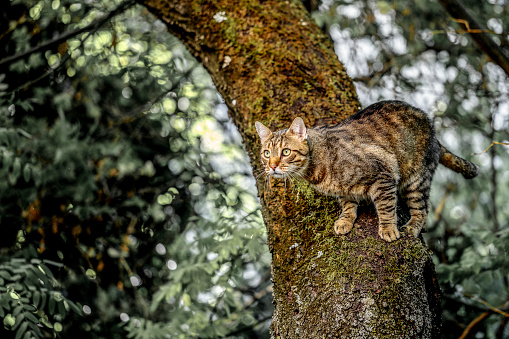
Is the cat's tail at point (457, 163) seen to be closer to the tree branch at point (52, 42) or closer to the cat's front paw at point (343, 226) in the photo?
the cat's front paw at point (343, 226)

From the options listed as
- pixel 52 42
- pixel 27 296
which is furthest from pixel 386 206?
pixel 52 42

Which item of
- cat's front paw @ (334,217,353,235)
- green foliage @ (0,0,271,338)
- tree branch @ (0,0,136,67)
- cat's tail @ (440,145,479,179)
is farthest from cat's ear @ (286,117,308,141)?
tree branch @ (0,0,136,67)

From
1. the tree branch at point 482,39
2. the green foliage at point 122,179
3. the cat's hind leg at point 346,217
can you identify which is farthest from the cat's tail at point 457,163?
the green foliage at point 122,179

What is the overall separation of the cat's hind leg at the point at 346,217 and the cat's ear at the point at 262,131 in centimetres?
60

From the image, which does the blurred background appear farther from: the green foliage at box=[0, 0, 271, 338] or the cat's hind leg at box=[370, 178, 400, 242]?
the cat's hind leg at box=[370, 178, 400, 242]

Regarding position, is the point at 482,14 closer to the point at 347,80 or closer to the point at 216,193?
the point at 347,80

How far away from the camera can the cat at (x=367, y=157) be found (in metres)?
2.55

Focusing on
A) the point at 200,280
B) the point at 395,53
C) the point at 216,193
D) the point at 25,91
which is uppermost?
the point at 25,91

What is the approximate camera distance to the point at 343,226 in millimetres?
2203

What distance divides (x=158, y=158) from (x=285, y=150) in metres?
3.31

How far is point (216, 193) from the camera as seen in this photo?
5.24 meters

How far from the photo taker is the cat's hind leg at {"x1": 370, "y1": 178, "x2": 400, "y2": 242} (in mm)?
2111

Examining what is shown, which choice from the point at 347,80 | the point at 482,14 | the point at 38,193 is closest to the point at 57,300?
the point at 38,193

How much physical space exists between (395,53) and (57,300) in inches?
190
